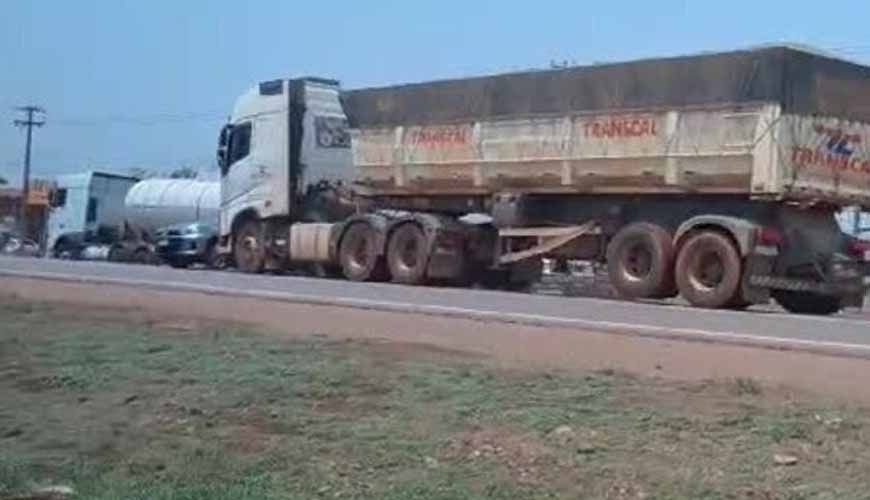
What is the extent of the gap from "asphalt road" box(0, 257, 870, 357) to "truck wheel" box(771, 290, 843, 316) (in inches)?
89.1

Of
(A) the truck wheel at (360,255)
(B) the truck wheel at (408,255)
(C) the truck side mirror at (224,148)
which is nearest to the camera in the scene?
(B) the truck wheel at (408,255)

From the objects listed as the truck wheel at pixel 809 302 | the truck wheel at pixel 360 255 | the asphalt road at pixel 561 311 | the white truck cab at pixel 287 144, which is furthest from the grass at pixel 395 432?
the white truck cab at pixel 287 144

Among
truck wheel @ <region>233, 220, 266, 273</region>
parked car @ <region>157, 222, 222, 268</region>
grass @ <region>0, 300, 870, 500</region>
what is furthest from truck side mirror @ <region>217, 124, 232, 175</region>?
grass @ <region>0, 300, 870, 500</region>

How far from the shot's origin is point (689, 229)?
69.5 ft

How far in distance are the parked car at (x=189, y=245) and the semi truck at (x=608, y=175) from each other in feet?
22.7

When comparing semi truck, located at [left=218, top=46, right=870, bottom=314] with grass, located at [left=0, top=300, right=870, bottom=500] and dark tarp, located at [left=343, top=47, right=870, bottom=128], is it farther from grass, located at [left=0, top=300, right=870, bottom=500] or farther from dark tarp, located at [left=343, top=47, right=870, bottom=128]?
grass, located at [left=0, top=300, right=870, bottom=500]

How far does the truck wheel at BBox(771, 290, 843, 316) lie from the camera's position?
21500 mm

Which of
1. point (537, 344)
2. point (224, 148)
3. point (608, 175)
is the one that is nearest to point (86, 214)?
point (224, 148)

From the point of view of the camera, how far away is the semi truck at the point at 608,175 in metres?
20.5

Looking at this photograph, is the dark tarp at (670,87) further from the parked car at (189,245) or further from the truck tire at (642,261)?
the parked car at (189,245)

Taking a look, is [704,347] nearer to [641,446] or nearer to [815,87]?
[641,446]

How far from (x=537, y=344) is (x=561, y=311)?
3.40 meters

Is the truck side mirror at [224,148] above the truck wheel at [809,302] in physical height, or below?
above

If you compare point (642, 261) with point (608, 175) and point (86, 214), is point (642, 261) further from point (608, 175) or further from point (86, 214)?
point (86, 214)
